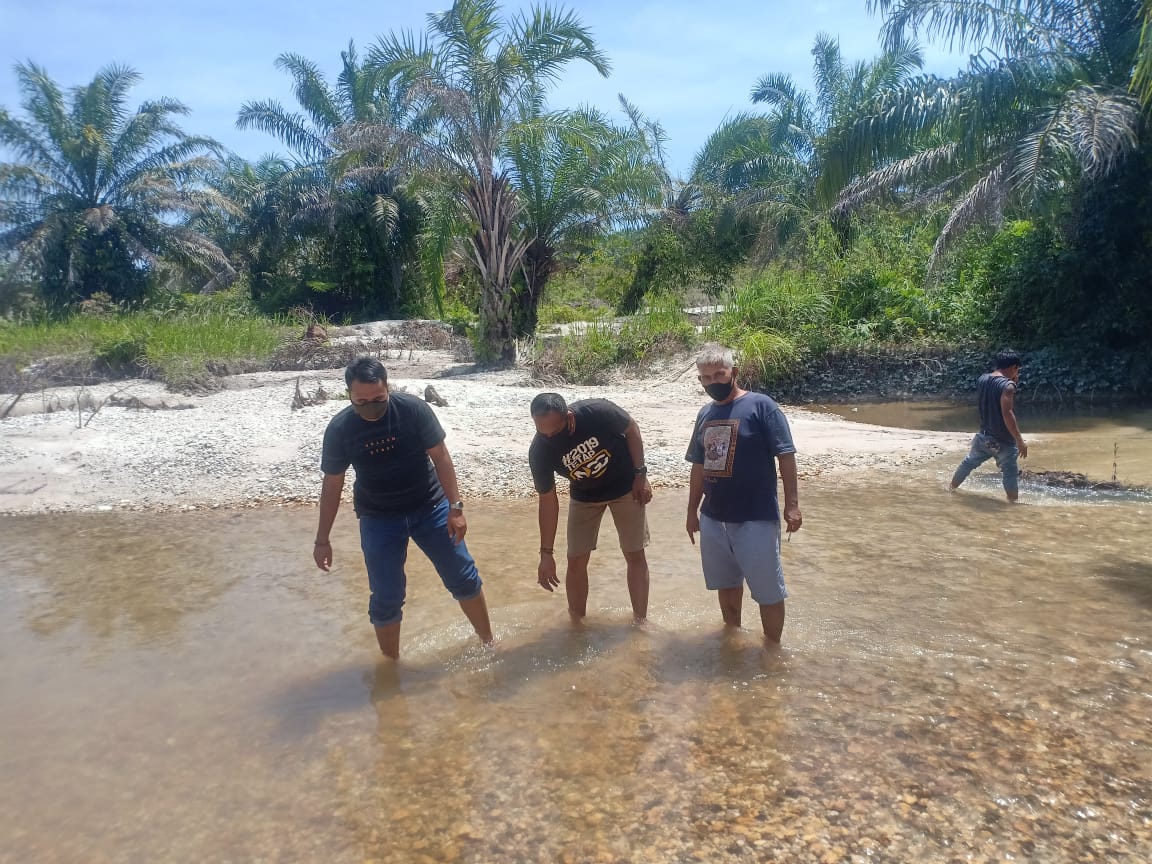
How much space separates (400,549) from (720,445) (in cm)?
179

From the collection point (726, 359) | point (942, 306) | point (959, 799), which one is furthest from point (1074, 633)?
point (942, 306)

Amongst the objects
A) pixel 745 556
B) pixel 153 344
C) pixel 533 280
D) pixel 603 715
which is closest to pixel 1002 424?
pixel 745 556

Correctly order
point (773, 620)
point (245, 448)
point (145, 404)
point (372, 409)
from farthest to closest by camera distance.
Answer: point (145, 404)
point (245, 448)
point (773, 620)
point (372, 409)

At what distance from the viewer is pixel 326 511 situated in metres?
4.60

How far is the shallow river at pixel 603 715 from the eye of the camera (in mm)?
3371

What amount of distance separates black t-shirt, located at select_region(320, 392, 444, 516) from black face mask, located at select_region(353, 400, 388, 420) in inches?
1.4

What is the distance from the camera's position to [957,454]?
10.1 metres

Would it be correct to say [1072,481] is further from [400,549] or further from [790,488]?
[400,549]

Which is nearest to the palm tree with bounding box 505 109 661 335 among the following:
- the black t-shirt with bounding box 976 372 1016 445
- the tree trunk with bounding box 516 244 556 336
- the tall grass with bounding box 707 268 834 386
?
the tree trunk with bounding box 516 244 556 336

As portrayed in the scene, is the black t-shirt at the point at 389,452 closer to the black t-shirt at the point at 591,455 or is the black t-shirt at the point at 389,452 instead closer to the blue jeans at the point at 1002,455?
the black t-shirt at the point at 591,455

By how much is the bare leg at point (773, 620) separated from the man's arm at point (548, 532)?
1.17 metres

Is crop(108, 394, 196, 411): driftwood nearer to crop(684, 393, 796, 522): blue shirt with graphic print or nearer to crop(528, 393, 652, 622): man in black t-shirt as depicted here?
crop(528, 393, 652, 622): man in black t-shirt

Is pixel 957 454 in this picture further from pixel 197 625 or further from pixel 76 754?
pixel 76 754

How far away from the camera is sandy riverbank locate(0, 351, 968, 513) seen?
31.0ft
